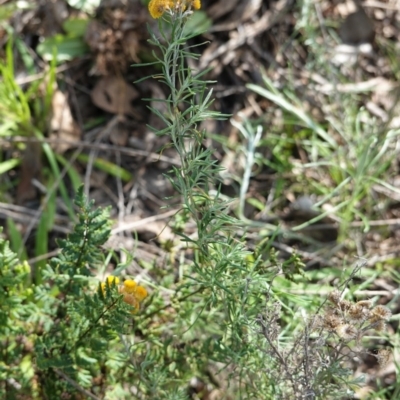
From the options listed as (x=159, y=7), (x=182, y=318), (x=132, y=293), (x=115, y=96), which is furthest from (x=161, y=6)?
(x=115, y=96)

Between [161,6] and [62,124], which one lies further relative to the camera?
[62,124]

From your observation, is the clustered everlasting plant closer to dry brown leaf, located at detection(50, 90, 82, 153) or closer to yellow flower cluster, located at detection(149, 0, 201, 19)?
yellow flower cluster, located at detection(149, 0, 201, 19)

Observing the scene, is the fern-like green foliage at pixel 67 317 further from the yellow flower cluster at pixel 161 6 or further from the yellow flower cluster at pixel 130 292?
the yellow flower cluster at pixel 161 6

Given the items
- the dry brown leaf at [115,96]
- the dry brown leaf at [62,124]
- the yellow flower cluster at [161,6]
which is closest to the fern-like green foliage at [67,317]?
the yellow flower cluster at [161,6]

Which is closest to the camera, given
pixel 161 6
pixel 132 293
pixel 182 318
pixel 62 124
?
pixel 161 6

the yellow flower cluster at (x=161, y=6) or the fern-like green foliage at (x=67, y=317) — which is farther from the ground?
the yellow flower cluster at (x=161, y=6)

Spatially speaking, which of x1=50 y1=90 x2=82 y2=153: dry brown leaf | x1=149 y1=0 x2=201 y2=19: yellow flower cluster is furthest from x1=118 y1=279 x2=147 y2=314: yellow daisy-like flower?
x1=50 y1=90 x2=82 y2=153: dry brown leaf

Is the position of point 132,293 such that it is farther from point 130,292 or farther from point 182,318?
point 182,318
